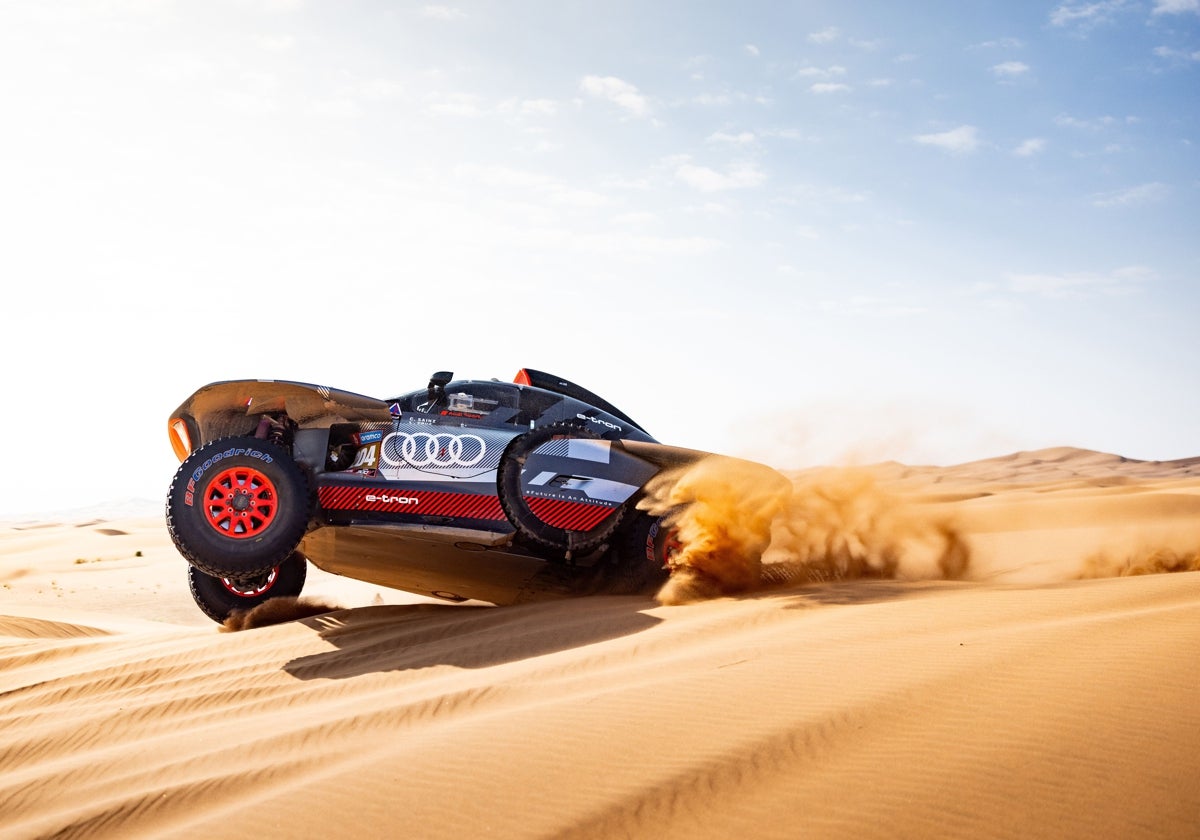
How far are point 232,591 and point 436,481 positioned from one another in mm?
2627

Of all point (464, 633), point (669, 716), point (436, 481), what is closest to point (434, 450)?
point (436, 481)

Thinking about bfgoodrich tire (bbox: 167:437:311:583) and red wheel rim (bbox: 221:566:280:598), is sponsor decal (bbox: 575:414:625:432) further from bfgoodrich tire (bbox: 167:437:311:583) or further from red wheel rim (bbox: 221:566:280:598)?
red wheel rim (bbox: 221:566:280:598)

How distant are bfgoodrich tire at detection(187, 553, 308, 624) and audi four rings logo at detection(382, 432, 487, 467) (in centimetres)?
169

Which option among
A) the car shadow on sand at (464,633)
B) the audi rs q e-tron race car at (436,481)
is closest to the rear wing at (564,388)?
the audi rs q e-tron race car at (436,481)

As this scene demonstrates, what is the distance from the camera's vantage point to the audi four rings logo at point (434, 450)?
26.6 ft

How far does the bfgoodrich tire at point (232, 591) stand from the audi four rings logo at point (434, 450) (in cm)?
169

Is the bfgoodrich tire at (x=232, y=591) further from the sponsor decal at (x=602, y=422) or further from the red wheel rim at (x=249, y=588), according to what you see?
the sponsor decal at (x=602, y=422)

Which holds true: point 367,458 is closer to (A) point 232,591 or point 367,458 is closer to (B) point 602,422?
(B) point 602,422

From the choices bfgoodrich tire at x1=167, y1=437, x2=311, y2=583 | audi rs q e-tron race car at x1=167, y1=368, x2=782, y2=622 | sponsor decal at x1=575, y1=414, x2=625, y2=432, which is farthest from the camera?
sponsor decal at x1=575, y1=414, x2=625, y2=432

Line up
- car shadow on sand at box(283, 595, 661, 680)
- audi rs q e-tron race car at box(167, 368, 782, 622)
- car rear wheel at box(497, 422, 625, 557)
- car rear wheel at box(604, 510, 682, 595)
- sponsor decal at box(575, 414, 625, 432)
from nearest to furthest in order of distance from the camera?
car shadow on sand at box(283, 595, 661, 680)
audi rs q e-tron race car at box(167, 368, 782, 622)
car rear wheel at box(497, 422, 625, 557)
car rear wheel at box(604, 510, 682, 595)
sponsor decal at box(575, 414, 625, 432)

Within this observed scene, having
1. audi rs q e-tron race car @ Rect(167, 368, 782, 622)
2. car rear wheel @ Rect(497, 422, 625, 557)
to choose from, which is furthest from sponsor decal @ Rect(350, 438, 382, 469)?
car rear wheel @ Rect(497, 422, 625, 557)

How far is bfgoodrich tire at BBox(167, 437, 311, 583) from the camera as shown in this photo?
7.53m

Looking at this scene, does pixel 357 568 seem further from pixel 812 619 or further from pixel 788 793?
pixel 788 793

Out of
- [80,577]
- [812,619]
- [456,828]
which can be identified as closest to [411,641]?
[812,619]
